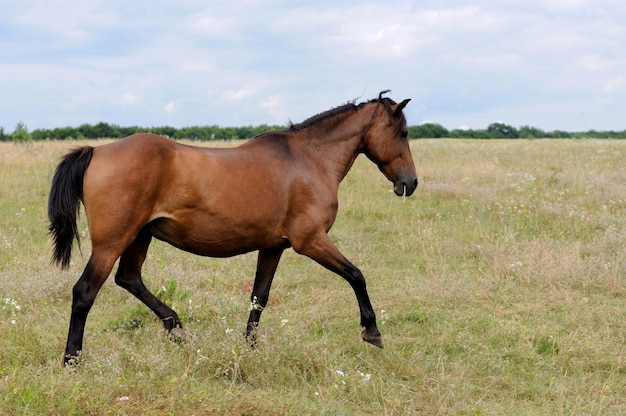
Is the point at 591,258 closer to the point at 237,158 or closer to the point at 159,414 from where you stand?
the point at 237,158

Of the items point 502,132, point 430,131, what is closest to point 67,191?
point 430,131

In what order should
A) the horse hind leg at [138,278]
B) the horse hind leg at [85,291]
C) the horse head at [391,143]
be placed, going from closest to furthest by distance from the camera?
the horse hind leg at [85,291]
the horse hind leg at [138,278]
the horse head at [391,143]

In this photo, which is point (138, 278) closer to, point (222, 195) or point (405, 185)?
point (222, 195)

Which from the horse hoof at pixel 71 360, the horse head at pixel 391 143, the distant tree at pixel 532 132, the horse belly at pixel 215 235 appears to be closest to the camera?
the horse hoof at pixel 71 360

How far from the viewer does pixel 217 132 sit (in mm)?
39875

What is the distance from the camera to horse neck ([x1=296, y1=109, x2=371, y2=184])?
19.7 feet

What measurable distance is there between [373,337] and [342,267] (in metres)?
0.73

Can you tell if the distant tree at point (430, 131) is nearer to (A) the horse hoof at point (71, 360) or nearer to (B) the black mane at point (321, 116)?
(B) the black mane at point (321, 116)

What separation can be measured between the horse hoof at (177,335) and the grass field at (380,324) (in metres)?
0.16

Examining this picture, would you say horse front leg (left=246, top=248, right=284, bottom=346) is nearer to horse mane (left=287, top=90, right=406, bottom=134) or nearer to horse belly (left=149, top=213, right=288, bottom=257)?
horse belly (left=149, top=213, right=288, bottom=257)

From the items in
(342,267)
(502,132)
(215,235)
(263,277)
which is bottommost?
(263,277)

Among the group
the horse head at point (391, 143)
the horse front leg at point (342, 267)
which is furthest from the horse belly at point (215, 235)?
the horse head at point (391, 143)

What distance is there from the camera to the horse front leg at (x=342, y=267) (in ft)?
18.4

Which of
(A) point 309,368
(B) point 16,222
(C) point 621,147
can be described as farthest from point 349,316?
(C) point 621,147
